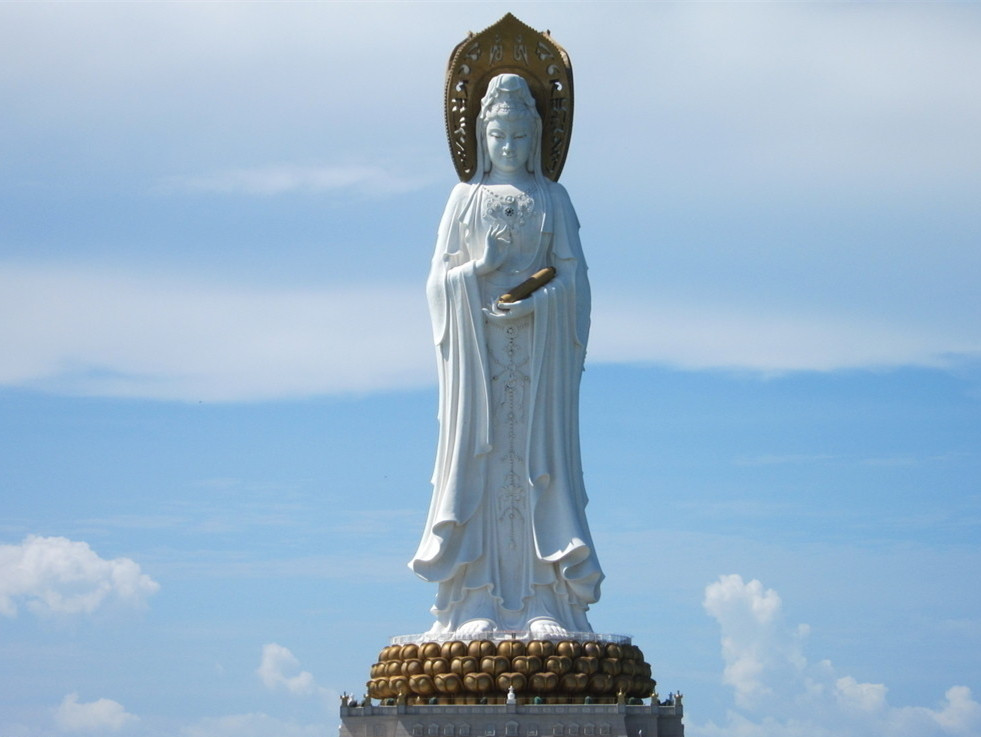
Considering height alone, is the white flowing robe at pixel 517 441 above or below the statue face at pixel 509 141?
below

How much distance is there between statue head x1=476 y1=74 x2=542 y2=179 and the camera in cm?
2777

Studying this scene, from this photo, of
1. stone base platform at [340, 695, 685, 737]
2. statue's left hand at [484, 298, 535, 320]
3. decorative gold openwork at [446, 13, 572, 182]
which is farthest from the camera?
decorative gold openwork at [446, 13, 572, 182]

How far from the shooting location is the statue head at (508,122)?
27.8 meters

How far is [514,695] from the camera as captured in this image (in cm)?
2548

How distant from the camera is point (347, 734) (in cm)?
2591

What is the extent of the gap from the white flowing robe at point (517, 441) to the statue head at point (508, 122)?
0.50m

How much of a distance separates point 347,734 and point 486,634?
1.92 m

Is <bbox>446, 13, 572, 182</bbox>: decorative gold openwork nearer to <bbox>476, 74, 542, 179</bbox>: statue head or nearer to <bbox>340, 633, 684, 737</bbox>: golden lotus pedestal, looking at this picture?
<bbox>476, 74, 542, 179</bbox>: statue head

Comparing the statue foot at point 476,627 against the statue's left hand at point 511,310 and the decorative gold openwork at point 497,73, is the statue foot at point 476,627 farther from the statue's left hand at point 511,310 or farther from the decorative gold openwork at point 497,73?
the decorative gold openwork at point 497,73

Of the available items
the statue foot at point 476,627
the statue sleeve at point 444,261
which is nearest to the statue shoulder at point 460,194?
the statue sleeve at point 444,261

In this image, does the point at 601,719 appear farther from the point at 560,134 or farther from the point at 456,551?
the point at 560,134

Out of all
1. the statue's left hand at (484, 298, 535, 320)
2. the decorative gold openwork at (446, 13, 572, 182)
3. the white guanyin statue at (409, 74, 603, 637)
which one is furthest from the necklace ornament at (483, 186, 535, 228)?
the statue's left hand at (484, 298, 535, 320)

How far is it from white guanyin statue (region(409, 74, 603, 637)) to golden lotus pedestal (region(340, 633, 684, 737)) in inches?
31.2

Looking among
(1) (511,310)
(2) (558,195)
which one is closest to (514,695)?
(1) (511,310)
